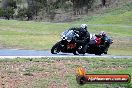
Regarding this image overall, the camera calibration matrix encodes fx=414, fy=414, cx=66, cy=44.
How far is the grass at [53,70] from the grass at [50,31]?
10466 millimetres

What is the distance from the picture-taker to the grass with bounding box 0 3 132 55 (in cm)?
3067

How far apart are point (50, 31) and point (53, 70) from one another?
2877 centimetres

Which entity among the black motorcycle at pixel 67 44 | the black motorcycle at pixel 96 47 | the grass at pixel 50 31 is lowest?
the grass at pixel 50 31

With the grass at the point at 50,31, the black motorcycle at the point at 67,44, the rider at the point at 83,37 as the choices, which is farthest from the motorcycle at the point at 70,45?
the grass at the point at 50,31

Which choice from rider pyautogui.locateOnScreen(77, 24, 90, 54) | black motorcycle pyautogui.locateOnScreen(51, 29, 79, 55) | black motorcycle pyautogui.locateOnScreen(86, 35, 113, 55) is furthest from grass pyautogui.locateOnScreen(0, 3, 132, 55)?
black motorcycle pyautogui.locateOnScreen(51, 29, 79, 55)

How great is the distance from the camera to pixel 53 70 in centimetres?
1538

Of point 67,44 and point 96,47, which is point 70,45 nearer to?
point 67,44

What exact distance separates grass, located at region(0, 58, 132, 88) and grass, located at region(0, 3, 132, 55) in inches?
412

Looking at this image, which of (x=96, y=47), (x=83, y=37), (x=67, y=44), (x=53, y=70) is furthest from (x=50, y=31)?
(x=53, y=70)

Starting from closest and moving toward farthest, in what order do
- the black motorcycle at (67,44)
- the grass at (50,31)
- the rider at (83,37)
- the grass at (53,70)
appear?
the grass at (53,70) < the black motorcycle at (67,44) < the rider at (83,37) < the grass at (50,31)

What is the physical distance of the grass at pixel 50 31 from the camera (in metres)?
30.7

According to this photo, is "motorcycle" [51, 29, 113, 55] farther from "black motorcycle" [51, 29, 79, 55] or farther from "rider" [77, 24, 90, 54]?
"rider" [77, 24, 90, 54]

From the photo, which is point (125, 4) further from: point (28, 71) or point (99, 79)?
point (99, 79)

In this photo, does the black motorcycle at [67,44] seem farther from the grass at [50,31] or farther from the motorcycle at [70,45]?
the grass at [50,31]
